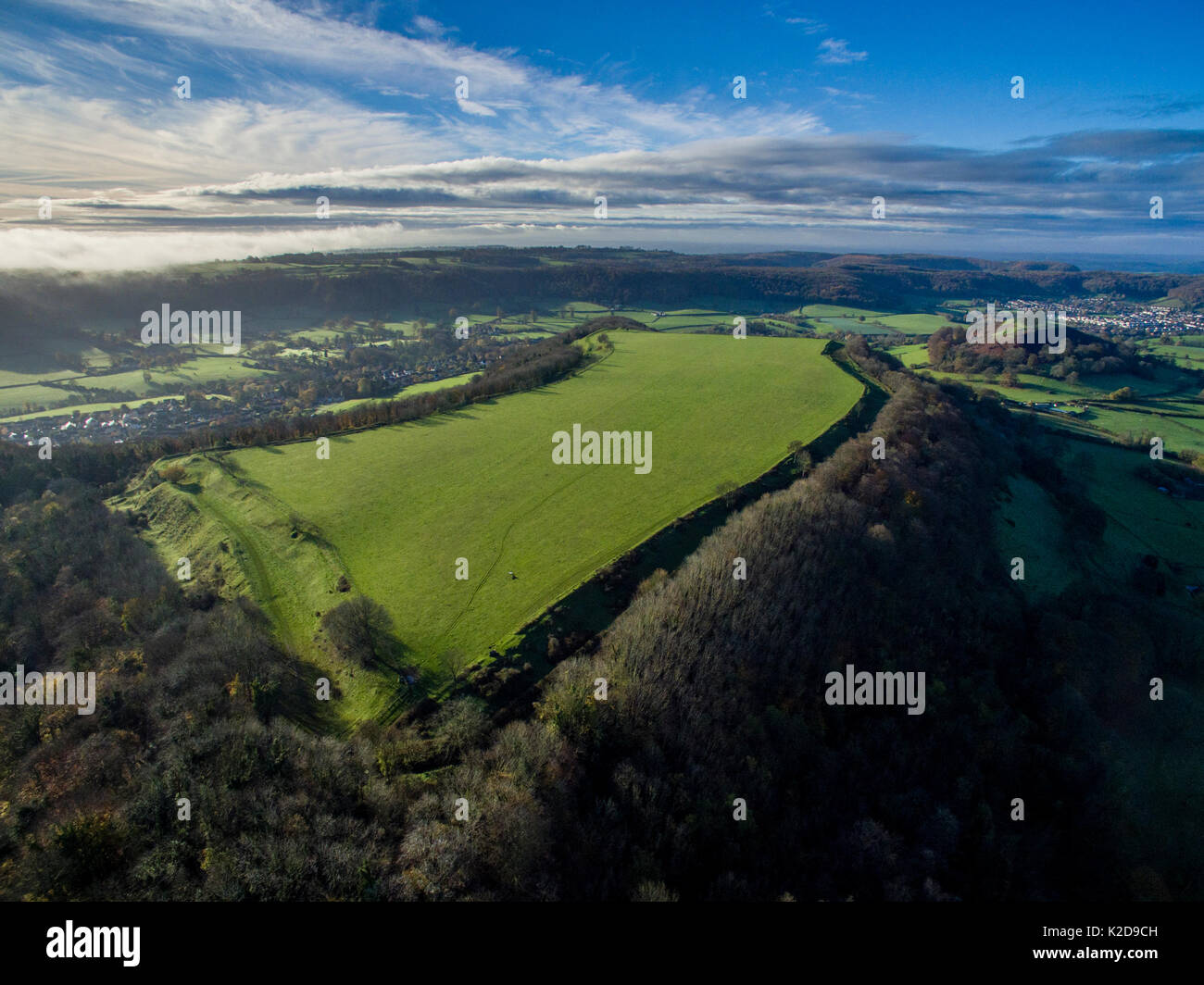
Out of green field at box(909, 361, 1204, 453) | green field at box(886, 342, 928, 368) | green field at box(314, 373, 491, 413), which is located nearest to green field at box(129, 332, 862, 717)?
green field at box(314, 373, 491, 413)

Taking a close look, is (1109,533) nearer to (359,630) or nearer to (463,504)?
(463,504)

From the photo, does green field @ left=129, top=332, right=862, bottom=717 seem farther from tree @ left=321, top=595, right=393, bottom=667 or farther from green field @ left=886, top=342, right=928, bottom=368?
green field @ left=886, top=342, right=928, bottom=368

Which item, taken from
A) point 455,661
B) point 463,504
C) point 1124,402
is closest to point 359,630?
point 455,661

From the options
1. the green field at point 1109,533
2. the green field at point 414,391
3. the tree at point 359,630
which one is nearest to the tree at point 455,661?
the tree at point 359,630
